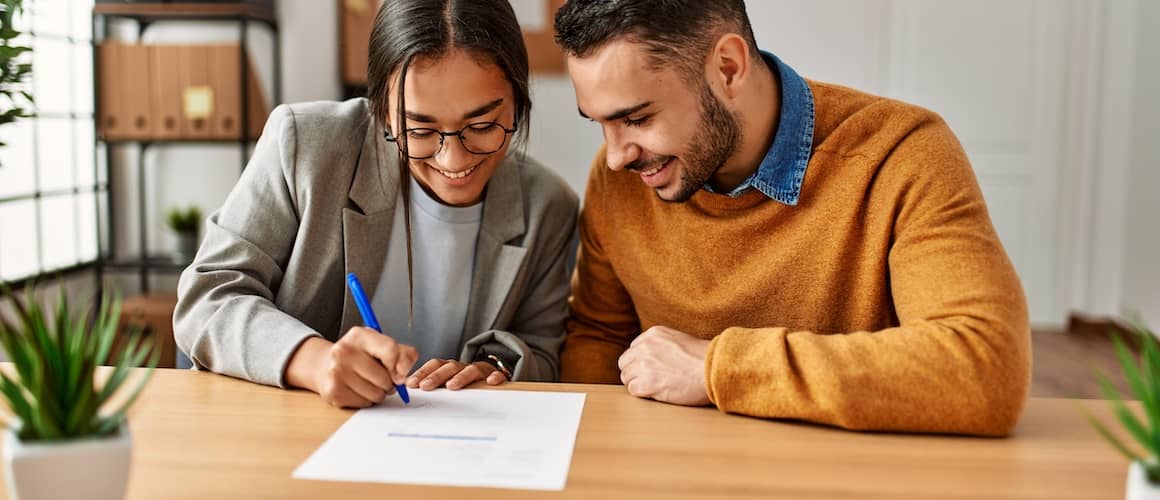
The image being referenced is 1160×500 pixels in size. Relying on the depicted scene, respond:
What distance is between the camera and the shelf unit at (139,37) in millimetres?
3877

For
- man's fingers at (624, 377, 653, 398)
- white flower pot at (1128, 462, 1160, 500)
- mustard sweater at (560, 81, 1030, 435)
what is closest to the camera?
white flower pot at (1128, 462, 1160, 500)

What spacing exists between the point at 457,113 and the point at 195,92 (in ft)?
9.38

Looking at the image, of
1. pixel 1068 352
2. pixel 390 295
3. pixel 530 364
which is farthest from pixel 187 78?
pixel 1068 352

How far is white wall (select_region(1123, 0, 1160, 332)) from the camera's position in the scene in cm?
469

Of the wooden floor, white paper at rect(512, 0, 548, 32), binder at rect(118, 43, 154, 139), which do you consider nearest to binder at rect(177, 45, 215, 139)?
binder at rect(118, 43, 154, 139)

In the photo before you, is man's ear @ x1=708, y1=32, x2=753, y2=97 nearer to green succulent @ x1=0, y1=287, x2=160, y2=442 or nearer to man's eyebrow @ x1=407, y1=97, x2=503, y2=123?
man's eyebrow @ x1=407, y1=97, x2=503, y2=123

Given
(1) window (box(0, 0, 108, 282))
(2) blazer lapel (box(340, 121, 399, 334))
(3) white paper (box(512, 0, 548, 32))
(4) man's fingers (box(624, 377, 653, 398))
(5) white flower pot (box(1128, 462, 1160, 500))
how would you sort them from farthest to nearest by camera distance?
1. (3) white paper (box(512, 0, 548, 32))
2. (1) window (box(0, 0, 108, 282))
3. (2) blazer lapel (box(340, 121, 399, 334))
4. (4) man's fingers (box(624, 377, 653, 398))
5. (5) white flower pot (box(1128, 462, 1160, 500))

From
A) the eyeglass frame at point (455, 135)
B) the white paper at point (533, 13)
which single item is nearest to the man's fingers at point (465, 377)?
the eyeglass frame at point (455, 135)

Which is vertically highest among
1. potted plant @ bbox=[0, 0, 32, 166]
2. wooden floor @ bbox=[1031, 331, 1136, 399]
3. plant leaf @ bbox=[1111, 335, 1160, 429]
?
potted plant @ bbox=[0, 0, 32, 166]

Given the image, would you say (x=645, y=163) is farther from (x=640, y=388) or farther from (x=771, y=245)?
(x=640, y=388)

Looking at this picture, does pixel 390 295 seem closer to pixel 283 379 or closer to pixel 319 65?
pixel 283 379

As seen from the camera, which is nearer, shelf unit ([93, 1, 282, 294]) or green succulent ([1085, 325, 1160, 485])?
green succulent ([1085, 325, 1160, 485])

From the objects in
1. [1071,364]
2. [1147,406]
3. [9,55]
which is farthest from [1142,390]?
[1071,364]

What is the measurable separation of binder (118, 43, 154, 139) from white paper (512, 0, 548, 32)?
→ 1.51 m
